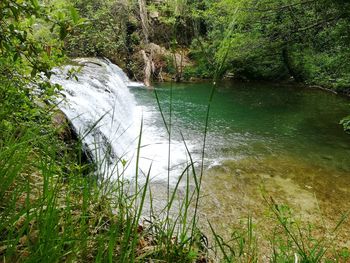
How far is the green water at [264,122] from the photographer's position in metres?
6.21

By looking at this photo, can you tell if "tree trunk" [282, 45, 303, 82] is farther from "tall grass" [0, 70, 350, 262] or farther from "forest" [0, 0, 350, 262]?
"tall grass" [0, 70, 350, 262]

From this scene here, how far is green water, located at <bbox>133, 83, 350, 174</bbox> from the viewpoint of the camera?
6.21 m

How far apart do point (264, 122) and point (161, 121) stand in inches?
115

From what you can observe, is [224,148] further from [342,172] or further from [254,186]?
[342,172]

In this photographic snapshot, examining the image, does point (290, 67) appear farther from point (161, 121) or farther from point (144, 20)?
point (161, 121)

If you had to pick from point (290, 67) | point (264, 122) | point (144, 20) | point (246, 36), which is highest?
point (144, 20)

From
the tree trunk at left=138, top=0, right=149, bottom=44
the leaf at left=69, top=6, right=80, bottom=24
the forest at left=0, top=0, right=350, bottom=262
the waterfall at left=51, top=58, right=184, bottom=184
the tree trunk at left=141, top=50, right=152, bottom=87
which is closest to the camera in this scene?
the forest at left=0, top=0, right=350, bottom=262

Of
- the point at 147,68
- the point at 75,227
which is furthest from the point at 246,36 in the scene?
the point at 75,227

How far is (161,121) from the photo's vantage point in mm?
8211

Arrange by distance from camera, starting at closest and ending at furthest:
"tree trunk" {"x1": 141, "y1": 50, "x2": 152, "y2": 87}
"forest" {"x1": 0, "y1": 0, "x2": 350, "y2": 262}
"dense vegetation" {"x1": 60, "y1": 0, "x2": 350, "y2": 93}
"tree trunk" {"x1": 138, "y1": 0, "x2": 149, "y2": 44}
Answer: "forest" {"x1": 0, "y1": 0, "x2": 350, "y2": 262}
"dense vegetation" {"x1": 60, "y1": 0, "x2": 350, "y2": 93}
"tree trunk" {"x1": 141, "y1": 50, "x2": 152, "y2": 87}
"tree trunk" {"x1": 138, "y1": 0, "x2": 149, "y2": 44}

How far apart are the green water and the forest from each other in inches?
2.9

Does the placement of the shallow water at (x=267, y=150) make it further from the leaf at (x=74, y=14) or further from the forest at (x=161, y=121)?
the leaf at (x=74, y=14)

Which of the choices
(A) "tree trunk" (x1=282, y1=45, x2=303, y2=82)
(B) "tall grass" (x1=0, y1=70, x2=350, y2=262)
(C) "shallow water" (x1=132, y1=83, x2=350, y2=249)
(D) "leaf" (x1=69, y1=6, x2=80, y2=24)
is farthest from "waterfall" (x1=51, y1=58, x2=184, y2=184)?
(A) "tree trunk" (x1=282, y1=45, x2=303, y2=82)

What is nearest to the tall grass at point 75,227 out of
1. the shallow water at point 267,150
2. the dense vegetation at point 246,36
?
the shallow water at point 267,150
